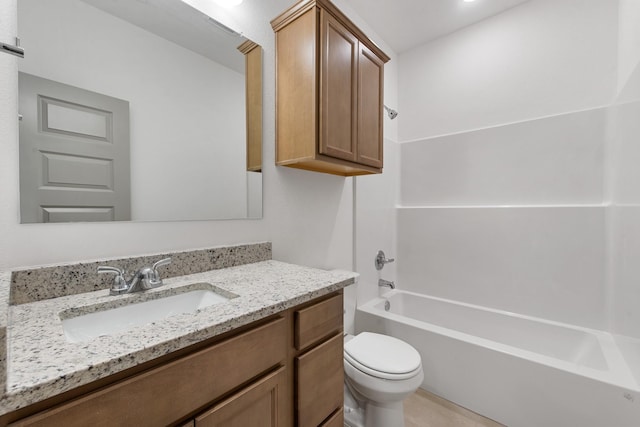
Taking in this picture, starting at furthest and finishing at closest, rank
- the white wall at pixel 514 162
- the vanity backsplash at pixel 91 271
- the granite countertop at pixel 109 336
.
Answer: the white wall at pixel 514 162
the vanity backsplash at pixel 91 271
the granite countertop at pixel 109 336

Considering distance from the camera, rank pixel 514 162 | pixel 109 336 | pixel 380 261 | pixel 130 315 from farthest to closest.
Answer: pixel 380 261, pixel 514 162, pixel 130 315, pixel 109 336

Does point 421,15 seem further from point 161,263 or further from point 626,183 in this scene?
point 161,263

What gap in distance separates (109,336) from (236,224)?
2.60 feet

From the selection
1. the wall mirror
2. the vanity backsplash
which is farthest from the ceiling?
the vanity backsplash

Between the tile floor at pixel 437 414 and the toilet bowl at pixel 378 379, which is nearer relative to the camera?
the toilet bowl at pixel 378 379

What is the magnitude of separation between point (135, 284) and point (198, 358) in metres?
0.45

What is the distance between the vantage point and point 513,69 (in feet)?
7.11

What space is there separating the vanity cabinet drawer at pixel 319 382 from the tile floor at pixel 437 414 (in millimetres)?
901

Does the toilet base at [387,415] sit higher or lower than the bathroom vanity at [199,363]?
lower

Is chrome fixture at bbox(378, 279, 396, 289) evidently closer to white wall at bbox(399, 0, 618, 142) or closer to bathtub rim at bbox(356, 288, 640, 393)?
bathtub rim at bbox(356, 288, 640, 393)

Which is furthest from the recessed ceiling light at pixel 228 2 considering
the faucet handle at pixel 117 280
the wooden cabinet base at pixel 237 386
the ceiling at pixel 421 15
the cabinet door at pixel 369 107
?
the wooden cabinet base at pixel 237 386

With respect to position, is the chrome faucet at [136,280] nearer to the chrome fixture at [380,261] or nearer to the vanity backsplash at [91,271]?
the vanity backsplash at [91,271]

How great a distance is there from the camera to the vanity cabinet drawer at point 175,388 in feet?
1.54

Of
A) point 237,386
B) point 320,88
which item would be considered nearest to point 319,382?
point 237,386
